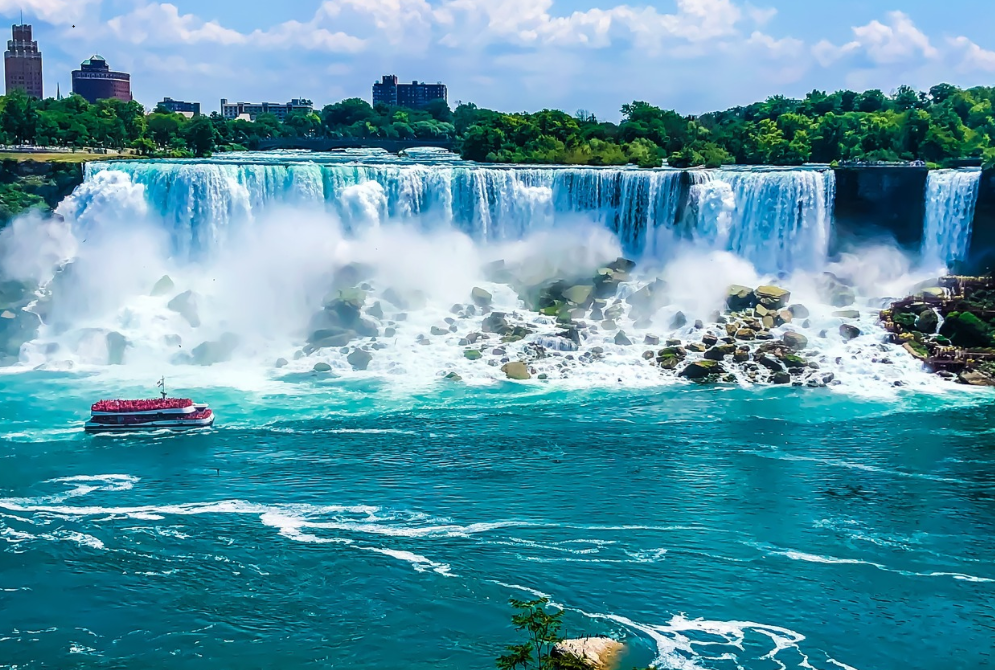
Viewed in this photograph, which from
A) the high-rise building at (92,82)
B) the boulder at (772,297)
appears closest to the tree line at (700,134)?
the boulder at (772,297)

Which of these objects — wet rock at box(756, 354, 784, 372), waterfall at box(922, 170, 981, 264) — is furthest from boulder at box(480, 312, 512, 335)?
waterfall at box(922, 170, 981, 264)

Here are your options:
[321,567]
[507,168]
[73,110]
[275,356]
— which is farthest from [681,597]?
[73,110]

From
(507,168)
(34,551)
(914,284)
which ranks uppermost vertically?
(507,168)

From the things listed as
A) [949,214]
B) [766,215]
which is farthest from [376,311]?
[949,214]

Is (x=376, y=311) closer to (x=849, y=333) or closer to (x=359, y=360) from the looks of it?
(x=359, y=360)

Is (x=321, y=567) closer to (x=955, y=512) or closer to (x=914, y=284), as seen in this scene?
(x=955, y=512)

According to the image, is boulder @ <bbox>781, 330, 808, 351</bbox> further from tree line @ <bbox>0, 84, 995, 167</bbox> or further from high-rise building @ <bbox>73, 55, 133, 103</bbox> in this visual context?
high-rise building @ <bbox>73, 55, 133, 103</bbox>
